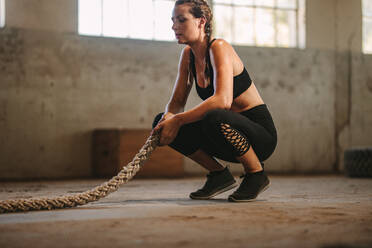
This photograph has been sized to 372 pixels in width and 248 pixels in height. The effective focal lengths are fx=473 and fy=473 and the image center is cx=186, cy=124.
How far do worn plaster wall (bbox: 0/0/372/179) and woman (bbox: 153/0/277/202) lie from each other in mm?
2676

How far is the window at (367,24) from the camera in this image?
602cm

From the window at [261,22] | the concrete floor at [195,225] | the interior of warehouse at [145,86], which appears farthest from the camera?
the window at [261,22]

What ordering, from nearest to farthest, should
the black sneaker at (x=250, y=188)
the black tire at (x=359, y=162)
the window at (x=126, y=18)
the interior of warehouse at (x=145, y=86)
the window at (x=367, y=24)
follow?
the black sneaker at (x=250, y=188)
the black tire at (x=359, y=162)
the interior of warehouse at (x=145, y=86)
the window at (x=126, y=18)
the window at (x=367, y=24)

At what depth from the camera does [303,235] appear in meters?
1.36

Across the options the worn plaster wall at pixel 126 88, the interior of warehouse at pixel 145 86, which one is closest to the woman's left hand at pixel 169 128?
the interior of warehouse at pixel 145 86

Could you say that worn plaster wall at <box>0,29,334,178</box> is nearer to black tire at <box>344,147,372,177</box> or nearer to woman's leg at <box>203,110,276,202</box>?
black tire at <box>344,147,372,177</box>

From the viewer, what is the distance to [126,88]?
16.8 feet

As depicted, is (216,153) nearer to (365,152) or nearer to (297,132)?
(365,152)

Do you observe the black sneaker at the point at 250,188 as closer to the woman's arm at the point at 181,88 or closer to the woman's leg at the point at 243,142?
the woman's leg at the point at 243,142

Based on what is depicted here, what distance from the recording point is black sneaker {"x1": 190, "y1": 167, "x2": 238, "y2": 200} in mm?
2414

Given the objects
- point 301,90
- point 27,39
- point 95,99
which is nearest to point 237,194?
point 95,99

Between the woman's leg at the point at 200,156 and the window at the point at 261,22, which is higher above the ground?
the window at the point at 261,22

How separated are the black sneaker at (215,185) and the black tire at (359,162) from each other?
8.14ft

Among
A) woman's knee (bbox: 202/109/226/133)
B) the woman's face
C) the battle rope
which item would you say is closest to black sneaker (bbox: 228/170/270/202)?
woman's knee (bbox: 202/109/226/133)
